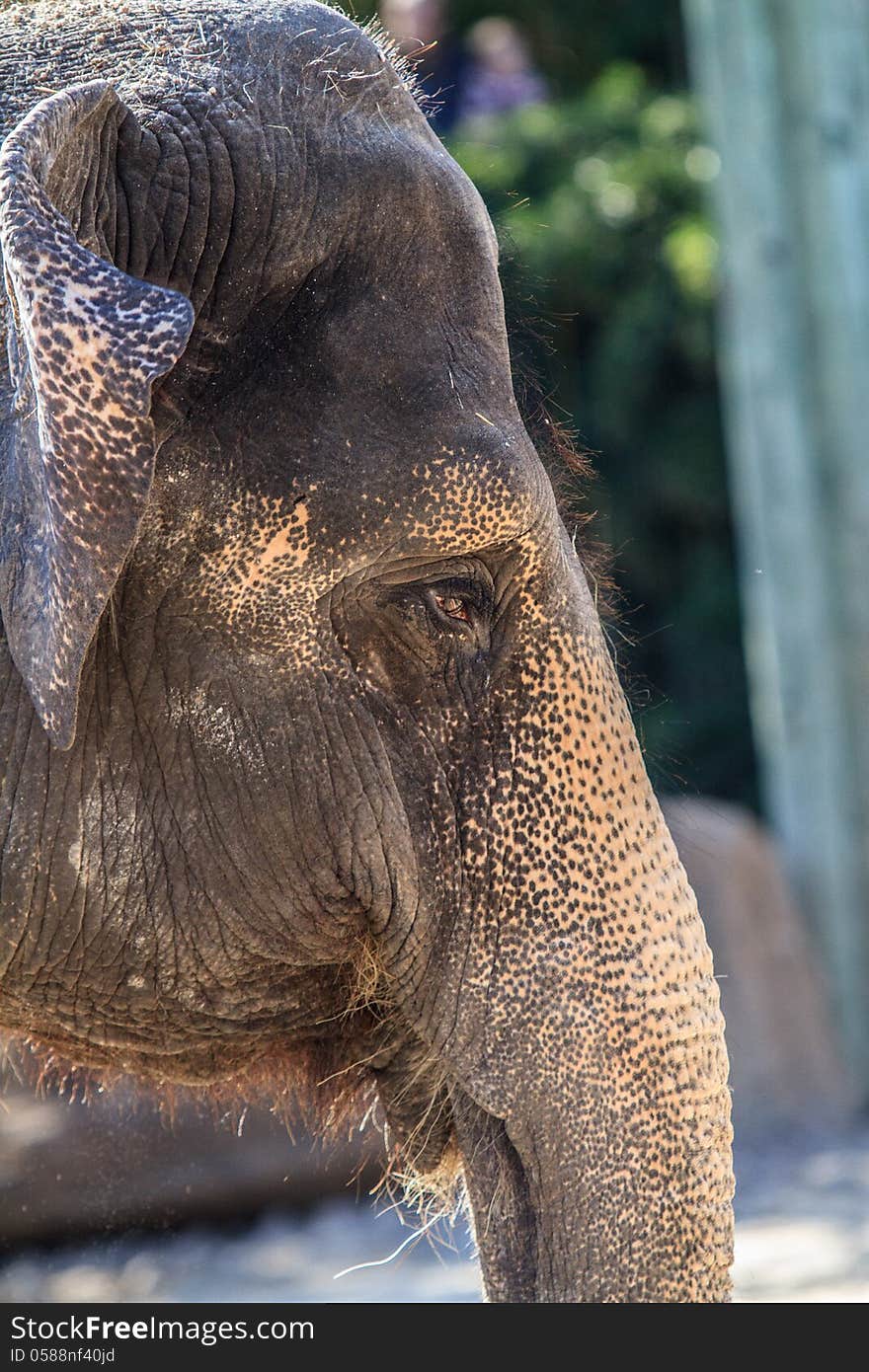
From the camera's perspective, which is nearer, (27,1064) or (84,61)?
(84,61)

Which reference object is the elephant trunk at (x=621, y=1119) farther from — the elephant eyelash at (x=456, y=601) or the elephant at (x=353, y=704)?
the elephant eyelash at (x=456, y=601)

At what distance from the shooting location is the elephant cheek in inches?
65.9

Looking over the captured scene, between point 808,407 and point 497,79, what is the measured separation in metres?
2.49

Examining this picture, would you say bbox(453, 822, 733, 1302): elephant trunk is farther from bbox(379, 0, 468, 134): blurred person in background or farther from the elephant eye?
bbox(379, 0, 468, 134): blurred person in background

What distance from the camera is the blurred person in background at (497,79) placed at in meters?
7.74

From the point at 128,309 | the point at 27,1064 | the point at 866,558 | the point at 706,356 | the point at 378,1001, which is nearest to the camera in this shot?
the point at 128,309

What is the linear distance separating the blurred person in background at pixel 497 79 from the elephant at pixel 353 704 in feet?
20.4

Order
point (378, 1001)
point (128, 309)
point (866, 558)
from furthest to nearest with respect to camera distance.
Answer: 1. point (866, 558)
2. point (378, 1001)
3. point (128, 309)

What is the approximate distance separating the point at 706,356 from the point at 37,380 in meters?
6.10

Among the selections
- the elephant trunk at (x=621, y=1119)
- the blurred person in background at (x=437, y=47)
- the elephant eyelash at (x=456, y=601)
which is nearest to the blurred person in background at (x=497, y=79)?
the blurred person in background at (x=437, y=47)

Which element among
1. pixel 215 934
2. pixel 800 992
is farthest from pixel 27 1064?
pixel 800 992

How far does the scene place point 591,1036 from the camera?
65.8 inches

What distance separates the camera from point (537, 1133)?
1683 millimetres
